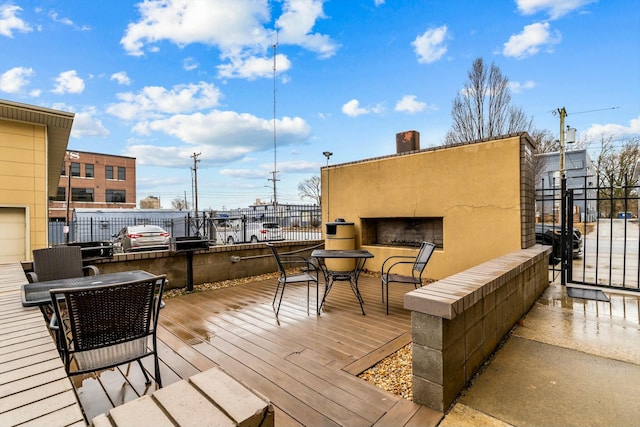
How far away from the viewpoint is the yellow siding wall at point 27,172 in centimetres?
495

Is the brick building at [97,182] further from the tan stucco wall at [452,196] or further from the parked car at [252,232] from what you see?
the tan stucco wall at [452,196]

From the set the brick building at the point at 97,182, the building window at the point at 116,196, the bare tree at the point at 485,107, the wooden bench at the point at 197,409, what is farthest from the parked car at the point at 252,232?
the building window at the point at 116,196

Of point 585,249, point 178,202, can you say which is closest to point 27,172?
point 585,249

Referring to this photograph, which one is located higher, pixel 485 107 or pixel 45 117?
pixel 485 107

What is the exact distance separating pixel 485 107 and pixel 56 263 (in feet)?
42.7

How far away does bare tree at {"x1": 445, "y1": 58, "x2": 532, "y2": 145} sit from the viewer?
36.3 ft

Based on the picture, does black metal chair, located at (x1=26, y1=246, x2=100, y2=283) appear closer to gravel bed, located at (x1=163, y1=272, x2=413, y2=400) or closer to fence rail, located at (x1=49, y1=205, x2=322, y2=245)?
gravel bed, located at (x1=163, y1=272, x2=413, y2=400)

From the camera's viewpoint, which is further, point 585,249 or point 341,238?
point 585,249

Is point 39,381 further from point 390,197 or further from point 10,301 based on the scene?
point 390,197

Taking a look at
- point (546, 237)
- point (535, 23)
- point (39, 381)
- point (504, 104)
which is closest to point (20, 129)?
point (39, 381)

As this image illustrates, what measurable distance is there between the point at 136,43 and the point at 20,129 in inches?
142

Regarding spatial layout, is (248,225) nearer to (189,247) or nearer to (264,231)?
(264,231)

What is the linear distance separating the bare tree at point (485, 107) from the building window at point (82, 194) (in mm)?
32624

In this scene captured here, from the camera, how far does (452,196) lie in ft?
17.3
